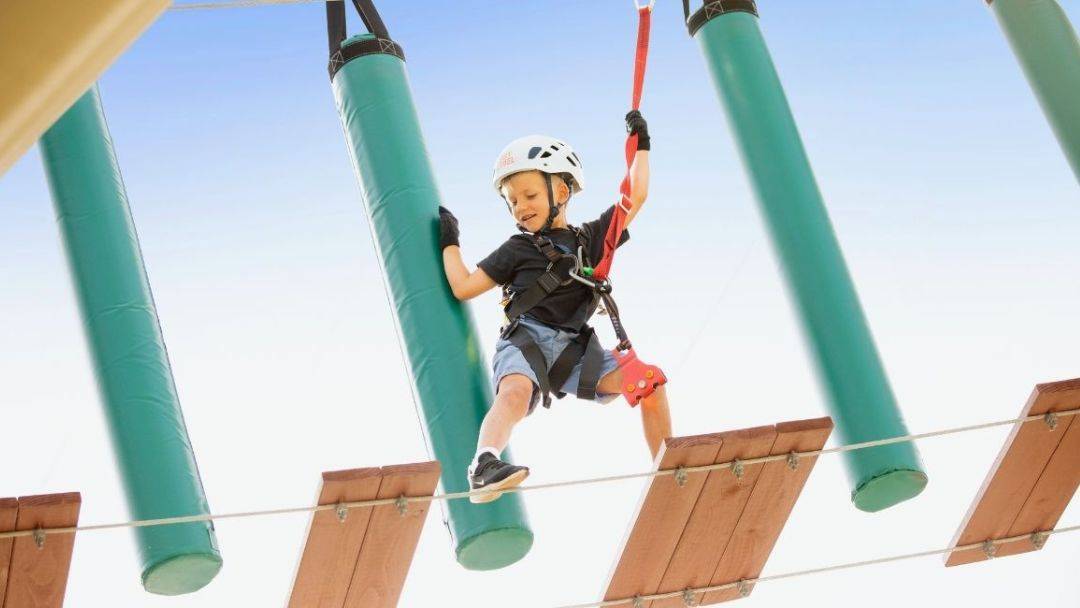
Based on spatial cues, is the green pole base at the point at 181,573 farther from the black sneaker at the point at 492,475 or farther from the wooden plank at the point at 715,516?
the wooden plank at the point at 715,516

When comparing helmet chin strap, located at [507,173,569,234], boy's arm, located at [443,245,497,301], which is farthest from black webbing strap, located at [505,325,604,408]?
helmet chin strap, located at [507,173,569,234]

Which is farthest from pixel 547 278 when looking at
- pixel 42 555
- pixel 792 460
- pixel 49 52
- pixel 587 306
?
pixel 49 52

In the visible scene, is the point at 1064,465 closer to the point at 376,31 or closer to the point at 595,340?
the point at 595,340

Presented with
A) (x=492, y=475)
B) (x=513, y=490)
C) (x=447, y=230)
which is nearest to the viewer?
(x=513, y=490)

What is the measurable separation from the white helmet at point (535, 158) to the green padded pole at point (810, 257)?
0.86 metres

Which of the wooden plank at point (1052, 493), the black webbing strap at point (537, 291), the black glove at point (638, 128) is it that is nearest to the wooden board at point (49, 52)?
the black webbing strap at point (537, 291)

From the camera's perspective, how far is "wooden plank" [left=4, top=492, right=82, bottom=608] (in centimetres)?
301

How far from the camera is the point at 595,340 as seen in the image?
4.06 m

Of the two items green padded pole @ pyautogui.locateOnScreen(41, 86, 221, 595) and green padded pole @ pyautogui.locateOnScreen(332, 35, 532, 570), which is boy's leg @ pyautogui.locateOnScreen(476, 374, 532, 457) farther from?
green padded pole @ pyautogui.locateOnScreen(41, 86, 221, 595)

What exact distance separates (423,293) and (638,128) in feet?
2.93

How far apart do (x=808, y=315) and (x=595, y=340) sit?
0.83 meters

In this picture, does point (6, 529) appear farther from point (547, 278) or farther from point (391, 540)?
point (547, 278)

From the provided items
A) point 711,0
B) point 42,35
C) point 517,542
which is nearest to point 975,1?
point 711,0

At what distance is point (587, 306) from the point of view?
159 inches
